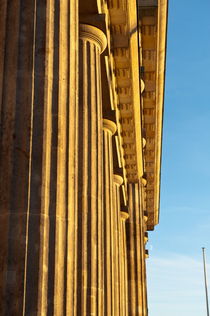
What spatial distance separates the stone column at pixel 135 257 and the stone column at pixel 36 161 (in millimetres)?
52908

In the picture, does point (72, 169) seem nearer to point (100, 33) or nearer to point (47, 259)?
point (47, 259)

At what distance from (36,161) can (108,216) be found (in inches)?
1024

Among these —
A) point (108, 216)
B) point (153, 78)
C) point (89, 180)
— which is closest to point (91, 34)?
point (89, 180)

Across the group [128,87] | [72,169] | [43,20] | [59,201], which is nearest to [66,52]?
[43,20]

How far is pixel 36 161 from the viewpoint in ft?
57.7

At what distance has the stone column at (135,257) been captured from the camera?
2805 inches

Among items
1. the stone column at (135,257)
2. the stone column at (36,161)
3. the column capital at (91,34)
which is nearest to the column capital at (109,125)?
the column capital at (91,34)

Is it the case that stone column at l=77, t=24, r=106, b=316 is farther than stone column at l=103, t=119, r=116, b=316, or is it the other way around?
stone column at l=103, t=119, r=116, b=316

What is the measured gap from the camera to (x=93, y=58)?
3269cm

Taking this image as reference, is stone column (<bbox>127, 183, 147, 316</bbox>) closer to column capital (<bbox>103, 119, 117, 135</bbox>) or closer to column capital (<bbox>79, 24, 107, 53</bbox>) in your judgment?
column capital (<bbox>103, 119, 117, 135</bbox>)

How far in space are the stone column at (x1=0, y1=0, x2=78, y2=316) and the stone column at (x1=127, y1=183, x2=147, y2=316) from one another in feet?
174

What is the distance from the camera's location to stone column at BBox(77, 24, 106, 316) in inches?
1118

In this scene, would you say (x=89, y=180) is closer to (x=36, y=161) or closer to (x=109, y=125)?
(x=36, y=161)

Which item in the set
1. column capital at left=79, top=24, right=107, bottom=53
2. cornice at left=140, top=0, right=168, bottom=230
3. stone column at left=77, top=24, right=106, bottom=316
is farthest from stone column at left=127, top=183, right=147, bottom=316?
column capital at left=79, top=24, right=107, bottom=53
